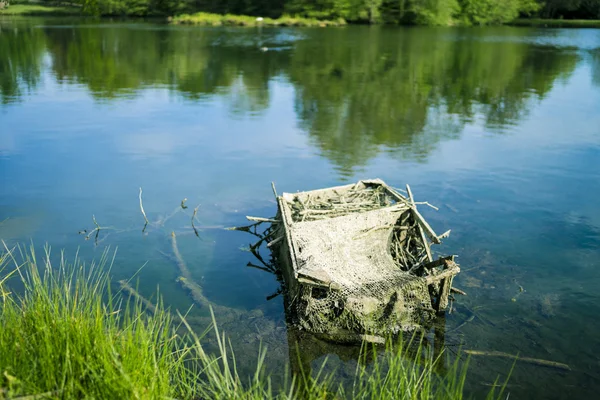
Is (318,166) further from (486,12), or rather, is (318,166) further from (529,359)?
(486,12)

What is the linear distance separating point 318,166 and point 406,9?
58.6m

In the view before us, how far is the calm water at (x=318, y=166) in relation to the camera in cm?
864

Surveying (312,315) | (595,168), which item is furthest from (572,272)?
(595,168)

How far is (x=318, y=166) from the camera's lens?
15.9 m

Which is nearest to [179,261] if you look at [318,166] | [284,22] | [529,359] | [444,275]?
[444,275]

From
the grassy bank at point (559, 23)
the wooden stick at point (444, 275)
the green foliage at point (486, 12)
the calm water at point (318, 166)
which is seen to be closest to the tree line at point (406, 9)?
the green foliage at point (486, 12)

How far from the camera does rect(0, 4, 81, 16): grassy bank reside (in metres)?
82.3

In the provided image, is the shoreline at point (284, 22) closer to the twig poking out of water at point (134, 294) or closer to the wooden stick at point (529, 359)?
the twig poking out of water at point (134, 294)

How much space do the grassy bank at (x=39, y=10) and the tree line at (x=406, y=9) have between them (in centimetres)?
792

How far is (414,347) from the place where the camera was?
7.61 m

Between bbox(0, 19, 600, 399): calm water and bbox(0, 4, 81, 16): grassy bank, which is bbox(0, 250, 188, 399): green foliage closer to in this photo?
bbox(0, 19, 600, 399): calm water

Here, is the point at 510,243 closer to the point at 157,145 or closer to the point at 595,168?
the point at 595,168

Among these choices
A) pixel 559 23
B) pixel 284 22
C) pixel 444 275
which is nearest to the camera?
pixel 444 275

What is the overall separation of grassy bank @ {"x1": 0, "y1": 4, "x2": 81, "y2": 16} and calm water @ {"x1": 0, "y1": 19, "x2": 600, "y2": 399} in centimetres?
5099
